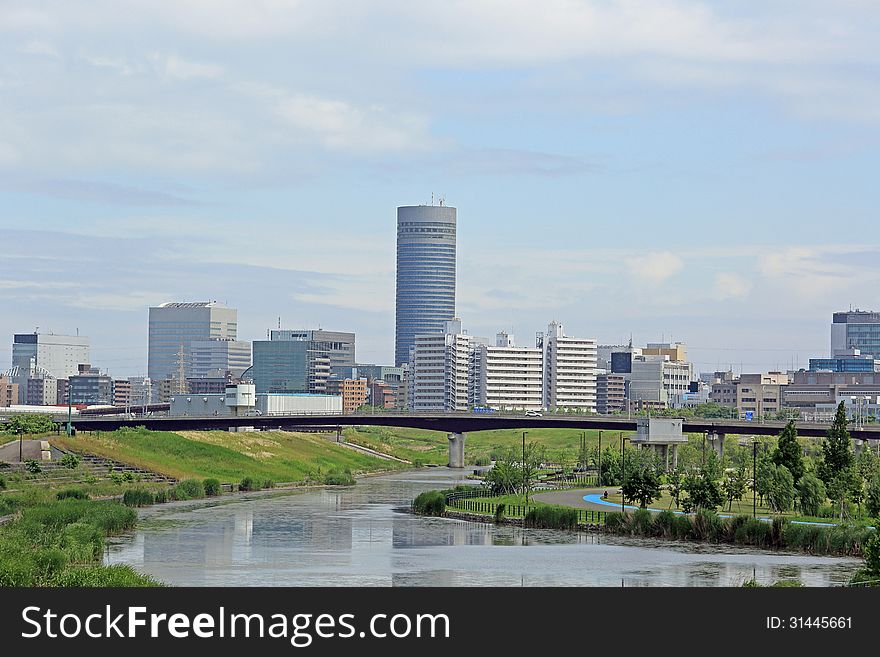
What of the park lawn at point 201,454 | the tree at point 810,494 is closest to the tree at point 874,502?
the tree at point 810,494

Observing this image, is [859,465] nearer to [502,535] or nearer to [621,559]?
[502,535]

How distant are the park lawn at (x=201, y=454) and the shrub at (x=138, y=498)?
26.8 metres

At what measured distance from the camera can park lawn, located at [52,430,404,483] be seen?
155000 mm

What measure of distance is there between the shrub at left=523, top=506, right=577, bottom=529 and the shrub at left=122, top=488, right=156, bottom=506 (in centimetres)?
3868

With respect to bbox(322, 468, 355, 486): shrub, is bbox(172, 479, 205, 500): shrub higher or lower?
higher

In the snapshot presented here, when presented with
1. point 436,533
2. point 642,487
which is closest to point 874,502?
point 642,487

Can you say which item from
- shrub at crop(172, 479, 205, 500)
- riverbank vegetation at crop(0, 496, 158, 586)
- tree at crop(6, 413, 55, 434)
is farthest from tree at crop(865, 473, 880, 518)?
tree at crop(6, 413, 55, 434)

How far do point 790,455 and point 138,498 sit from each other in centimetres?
5975

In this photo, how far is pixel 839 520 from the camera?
98188 mm

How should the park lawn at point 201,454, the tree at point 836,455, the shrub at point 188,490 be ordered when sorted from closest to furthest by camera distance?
the tree at point 836,455, the shrub at point 188,490, the park lawn at point 201,454

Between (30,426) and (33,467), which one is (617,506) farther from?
(30,426)

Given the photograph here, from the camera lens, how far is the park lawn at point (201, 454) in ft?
509

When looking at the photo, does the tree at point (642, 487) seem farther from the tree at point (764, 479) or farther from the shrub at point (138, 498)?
the shrub at point (138, 498)

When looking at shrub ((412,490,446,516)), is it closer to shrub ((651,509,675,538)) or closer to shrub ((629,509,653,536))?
shrub ((629,509,653,536))
